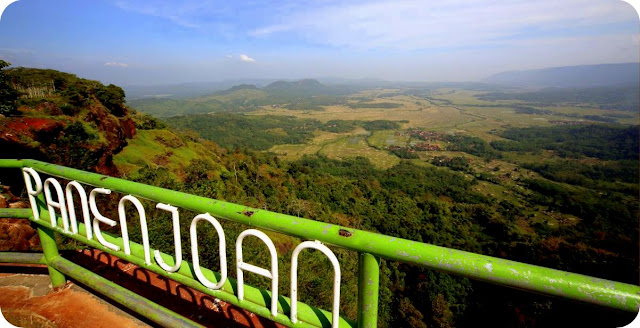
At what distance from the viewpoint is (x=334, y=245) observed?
1.26 metres

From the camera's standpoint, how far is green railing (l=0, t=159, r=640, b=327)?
100 cm

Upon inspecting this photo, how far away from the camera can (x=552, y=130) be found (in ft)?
387

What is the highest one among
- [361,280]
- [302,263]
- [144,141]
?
[361,280]

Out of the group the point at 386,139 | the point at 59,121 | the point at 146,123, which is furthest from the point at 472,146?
the point at 59,121

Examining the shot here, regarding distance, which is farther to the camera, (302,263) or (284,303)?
(302,263)

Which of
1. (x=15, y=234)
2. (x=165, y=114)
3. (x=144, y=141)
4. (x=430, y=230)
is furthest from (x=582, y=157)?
(x=165, y=114)

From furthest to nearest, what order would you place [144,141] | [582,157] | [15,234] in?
1. [582,157]
2. [144,141]
3. [15,234]

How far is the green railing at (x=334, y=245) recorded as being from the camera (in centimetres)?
100

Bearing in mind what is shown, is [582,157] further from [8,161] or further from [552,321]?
[8,161]

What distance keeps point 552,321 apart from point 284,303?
21.5m

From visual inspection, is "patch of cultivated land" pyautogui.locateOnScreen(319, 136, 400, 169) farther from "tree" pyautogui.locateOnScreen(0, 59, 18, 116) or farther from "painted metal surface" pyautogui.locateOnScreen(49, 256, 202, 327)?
"painted metal surface" pyautogui.locateOnScreen(49, 256, 202, 327)

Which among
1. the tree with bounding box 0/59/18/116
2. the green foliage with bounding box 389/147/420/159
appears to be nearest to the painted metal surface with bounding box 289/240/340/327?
the tree with bounding box 0/59/18/116

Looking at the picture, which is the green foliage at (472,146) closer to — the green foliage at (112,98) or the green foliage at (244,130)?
the green foliage at (244,130)

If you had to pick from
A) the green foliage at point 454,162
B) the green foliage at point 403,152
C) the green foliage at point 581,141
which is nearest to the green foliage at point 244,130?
the green foliage at point 403,152
